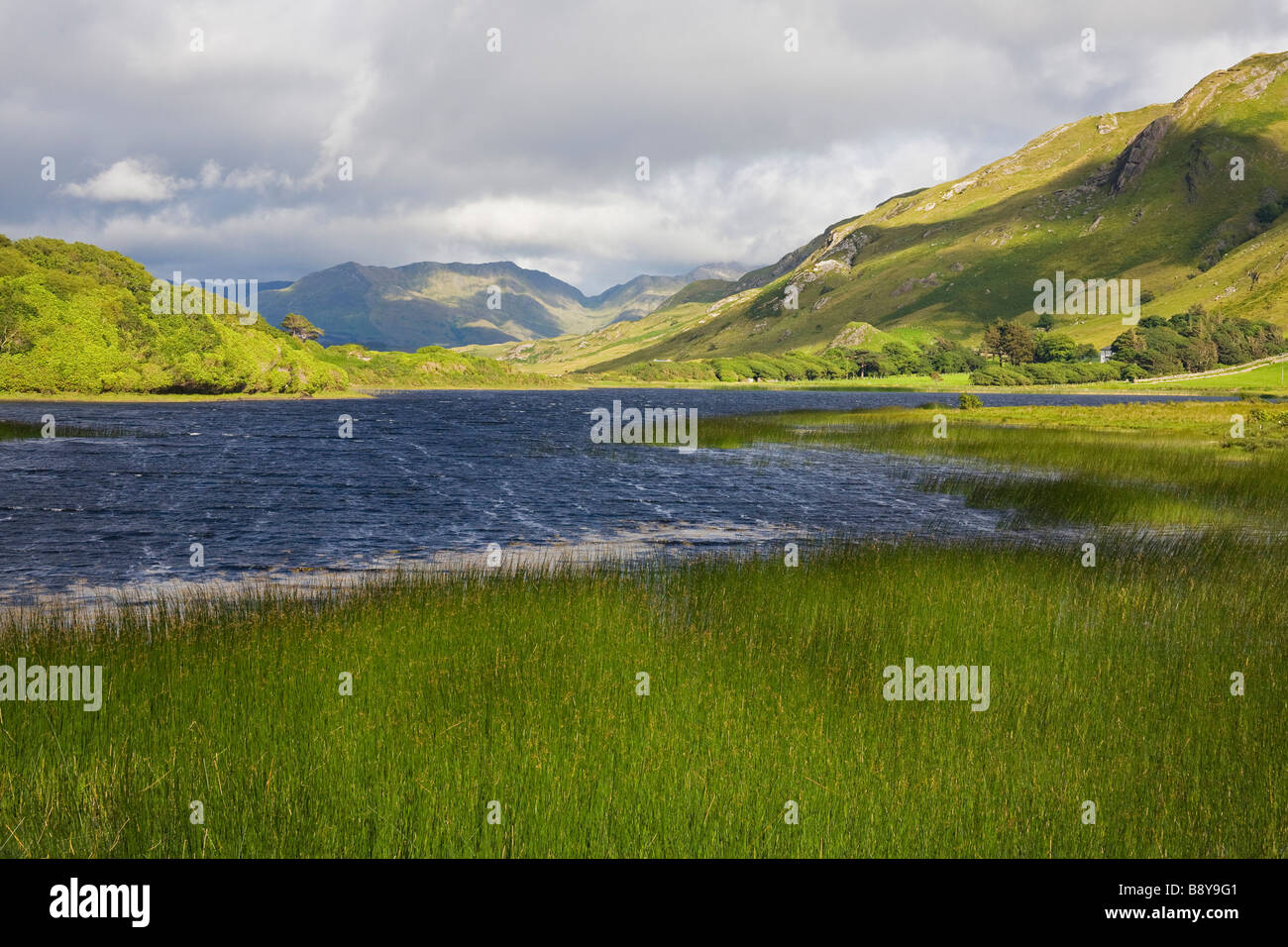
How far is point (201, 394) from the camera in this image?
134m

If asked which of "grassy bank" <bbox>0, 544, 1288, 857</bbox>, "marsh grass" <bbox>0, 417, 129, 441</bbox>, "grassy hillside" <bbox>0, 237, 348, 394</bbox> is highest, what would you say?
"grassy hillside" <bbox>0, 237, 348, 394</bbox>

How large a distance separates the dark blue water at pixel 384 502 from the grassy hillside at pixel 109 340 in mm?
60550

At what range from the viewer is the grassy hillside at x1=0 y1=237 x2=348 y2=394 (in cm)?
10881

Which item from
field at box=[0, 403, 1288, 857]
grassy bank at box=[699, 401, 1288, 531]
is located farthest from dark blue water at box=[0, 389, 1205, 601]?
field at box=[0, 403, 1288, 857]

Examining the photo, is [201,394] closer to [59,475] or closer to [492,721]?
[59,475]

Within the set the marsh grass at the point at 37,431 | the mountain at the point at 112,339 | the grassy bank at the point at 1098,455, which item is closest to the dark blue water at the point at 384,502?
the marsh grass at the point at 37,431

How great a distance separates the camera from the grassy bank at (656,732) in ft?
26.8

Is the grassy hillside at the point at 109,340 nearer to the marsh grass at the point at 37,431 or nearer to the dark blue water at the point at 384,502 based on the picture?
the marsh grass at the point at 37,431

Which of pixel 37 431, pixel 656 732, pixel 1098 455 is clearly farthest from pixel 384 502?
pixel 37 431

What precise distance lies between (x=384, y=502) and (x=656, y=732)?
28579 mm

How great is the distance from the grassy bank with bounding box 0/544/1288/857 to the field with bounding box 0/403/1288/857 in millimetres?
41

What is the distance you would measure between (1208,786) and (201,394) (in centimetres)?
14663

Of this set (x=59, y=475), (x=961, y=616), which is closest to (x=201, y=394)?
(x=59, y=475)

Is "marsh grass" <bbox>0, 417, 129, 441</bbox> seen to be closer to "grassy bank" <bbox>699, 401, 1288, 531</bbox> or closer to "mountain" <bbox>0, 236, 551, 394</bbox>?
"mountain" <bbox>0, 236, 551, 394</bbox>
